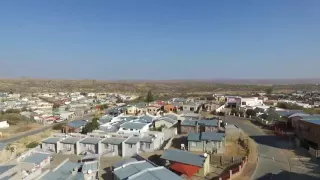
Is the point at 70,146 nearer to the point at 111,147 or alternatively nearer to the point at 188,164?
the point at 111,147

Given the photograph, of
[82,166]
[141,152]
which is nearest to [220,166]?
[141,152]

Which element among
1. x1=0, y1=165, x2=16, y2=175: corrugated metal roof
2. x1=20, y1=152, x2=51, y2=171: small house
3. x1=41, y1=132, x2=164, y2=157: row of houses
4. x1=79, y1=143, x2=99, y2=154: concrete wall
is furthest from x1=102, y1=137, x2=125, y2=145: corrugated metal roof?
x1=0, y1=165, x2=16, y2=175: corrugated metal roof

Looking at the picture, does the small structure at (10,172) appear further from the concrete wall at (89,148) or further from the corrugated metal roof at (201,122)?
the corrugated metal roof at (201,122)

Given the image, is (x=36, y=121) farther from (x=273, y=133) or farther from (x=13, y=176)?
(x=273, y=133)

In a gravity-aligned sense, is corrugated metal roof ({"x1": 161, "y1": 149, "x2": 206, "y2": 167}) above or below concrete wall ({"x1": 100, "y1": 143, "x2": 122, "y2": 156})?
above

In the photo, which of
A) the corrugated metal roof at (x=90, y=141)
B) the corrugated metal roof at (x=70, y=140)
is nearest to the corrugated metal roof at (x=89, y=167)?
the corrugated metal roof at (x=90, y=141)

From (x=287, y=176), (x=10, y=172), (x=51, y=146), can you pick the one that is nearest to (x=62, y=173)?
(x=10, y=172)

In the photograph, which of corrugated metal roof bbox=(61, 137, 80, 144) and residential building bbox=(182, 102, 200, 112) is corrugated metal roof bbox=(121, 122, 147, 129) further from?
residential building bbox=(182, 102, 200, 112)

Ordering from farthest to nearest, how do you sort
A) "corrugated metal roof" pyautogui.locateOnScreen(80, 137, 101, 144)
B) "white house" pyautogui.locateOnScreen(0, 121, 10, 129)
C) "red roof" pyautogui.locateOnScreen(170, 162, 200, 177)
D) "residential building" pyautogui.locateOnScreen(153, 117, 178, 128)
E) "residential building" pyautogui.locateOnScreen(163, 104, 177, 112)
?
"residential building" pyautogui.locateOnScreen(163, 104, 177, 112) < "white house" pyautogui.locateOnScreen(0, 121, 10, 129) < "residential building" pyautogui.locateOnScreen(153, 117, 178, 128) < "corrugated metal roof" pyautogui.locateOnScreen(80, 137, 101, 144) < "red roof" pyautogui.locateOnScreen(170, 162, 200, 177)
